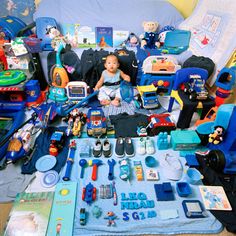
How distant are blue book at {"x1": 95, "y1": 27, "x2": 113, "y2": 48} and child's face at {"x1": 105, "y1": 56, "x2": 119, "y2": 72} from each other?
1.66ft

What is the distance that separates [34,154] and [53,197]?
0.38m

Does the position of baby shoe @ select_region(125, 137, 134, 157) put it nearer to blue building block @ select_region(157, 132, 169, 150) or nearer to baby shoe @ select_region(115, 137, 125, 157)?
baby shoe @ select_region(115, 137, 125, 157)

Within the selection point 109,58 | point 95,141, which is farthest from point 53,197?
point 109,58

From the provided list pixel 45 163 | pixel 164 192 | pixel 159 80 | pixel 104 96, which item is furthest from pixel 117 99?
pixel 164 192

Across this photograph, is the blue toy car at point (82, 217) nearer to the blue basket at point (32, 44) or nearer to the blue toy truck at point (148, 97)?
the blue toy truck at point (148, 97)

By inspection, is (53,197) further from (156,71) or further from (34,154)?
(156,71)

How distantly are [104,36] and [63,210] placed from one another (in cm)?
186

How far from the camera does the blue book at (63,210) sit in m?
1.00

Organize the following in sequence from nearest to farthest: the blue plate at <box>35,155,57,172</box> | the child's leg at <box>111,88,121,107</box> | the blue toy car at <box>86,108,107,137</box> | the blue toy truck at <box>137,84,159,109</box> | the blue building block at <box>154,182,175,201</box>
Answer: the blue building block at <box>154,182,175,201</box> < the blue plate at <box>35,155,57,172</box> < the blue toy car at <box>86,108,107,137</box> < the blue toy truck at <box>137,84,159,109</box> < the child's leg at <box>111,88,121,107</box>

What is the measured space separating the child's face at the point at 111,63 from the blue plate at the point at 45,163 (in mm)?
961

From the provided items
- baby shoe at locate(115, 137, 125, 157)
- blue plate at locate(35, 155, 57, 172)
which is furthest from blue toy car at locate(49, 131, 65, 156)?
baby shoe at locate(115, 137, 125, 157)

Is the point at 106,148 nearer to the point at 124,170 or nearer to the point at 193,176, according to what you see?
the point at 124,170

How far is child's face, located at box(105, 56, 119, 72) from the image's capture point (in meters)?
1.88

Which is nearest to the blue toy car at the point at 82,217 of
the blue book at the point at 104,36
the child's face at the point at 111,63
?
the child's face at the point at 111,63
